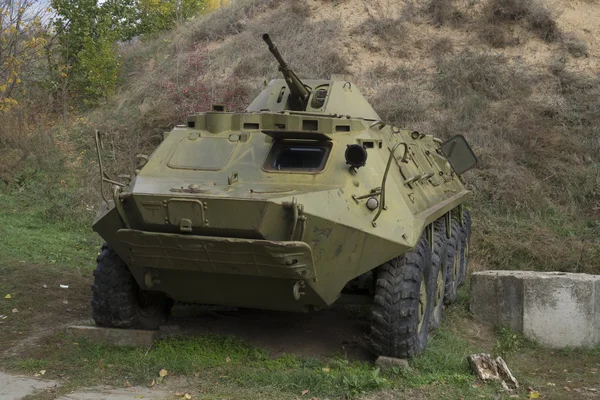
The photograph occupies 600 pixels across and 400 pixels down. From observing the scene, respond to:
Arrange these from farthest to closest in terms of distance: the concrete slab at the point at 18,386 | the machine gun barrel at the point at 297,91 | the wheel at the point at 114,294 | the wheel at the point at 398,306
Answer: the machine gun barrel at the point at 297,91 → the wheel at the point at 114,294 → the wheel at the point at 398,306 → the concrete slab at the point at 18,386

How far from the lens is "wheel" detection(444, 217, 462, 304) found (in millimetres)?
8617

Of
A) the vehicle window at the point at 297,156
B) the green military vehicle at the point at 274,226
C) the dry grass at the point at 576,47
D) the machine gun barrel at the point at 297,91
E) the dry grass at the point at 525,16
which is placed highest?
the dry grass at the point at 525,16

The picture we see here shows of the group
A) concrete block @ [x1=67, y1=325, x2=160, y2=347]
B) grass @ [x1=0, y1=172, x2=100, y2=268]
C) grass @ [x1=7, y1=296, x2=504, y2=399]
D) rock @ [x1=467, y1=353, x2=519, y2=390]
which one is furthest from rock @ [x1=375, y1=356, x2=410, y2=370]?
grass @ [x1=0, y1=172, x2=100, y2=268]

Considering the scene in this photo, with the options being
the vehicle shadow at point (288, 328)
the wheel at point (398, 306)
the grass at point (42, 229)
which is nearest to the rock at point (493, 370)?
the wheel at point (398, 306)

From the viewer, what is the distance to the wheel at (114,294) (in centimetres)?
657

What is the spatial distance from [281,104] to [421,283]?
111 inches

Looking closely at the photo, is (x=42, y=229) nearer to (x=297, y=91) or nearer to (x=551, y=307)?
(x=297, y=91)

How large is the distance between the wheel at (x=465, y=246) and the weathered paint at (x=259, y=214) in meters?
3.27

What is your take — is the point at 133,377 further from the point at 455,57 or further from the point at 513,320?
the point at 455,57

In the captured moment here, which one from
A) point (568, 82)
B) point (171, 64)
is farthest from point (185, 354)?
point (171, 64)

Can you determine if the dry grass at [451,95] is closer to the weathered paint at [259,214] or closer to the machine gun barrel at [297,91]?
the machine gun barrel at [297,91]

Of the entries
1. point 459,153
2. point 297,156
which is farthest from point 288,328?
point 459,153

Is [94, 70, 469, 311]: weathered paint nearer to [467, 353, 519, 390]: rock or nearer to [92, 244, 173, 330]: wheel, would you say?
[92, 244, 173, 330]: wheel

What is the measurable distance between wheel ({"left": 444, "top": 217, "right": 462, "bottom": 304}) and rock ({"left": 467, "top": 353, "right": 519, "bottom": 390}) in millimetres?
2359
